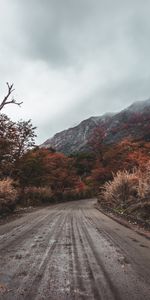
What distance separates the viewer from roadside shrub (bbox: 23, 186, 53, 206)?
3543 centimetres

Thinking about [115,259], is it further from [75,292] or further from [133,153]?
[133,153]

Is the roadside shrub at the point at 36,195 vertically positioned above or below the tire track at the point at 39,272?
above

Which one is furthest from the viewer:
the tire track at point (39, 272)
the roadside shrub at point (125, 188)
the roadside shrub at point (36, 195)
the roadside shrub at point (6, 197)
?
the roadside shrub at point (36, 195)

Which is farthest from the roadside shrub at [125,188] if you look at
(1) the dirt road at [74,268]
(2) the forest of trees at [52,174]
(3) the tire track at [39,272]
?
(3) the tire track at [39,272]

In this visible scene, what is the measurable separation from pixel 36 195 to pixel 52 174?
19.8ft

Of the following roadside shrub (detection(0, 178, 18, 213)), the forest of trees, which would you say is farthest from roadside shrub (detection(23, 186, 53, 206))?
roadside shrub (detection(0, 178, 18, 213))

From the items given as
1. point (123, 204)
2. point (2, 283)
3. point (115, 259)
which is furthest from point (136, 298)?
point (123, 204)

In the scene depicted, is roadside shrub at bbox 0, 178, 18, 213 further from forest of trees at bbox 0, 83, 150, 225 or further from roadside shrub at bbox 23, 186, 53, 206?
roadside shrub at bbox 23, 186, 53, 206

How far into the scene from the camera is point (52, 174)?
43719 millimetres

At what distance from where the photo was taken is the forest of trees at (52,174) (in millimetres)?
19891

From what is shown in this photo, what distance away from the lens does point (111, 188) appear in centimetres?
2116

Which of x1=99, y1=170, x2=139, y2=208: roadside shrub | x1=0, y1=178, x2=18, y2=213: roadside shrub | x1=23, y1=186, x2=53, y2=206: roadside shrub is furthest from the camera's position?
x1=23, y1=186, x2=53, y2=206: roadside shrub

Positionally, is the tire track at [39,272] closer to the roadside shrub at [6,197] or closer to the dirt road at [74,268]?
the dirt road at [74,268]

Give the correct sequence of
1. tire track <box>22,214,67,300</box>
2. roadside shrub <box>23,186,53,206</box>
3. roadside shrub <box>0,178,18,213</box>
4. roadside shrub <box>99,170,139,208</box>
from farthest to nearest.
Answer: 1. roadside shrub <box>23,186,53,206</box>
2. roadside shrub <box>0,178,18,213</box>
3. roadside shrub <box>99,170,139,208</box>
4. tire track <box>22,214,67,300</box>
